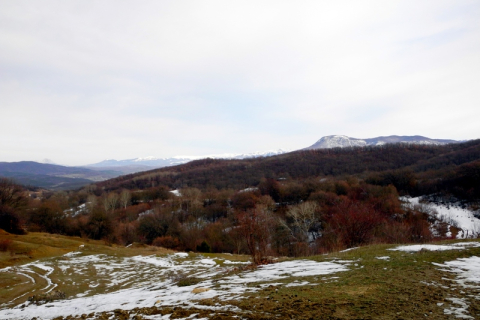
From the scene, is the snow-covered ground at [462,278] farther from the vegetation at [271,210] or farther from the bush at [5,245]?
the bush at [5,245]

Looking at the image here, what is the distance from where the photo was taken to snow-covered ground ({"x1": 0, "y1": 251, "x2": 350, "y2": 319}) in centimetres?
775

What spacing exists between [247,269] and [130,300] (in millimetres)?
4742

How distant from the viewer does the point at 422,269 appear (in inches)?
306

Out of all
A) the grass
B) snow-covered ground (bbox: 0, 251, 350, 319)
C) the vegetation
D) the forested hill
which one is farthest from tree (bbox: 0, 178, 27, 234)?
the forested hill

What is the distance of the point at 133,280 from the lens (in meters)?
18.5

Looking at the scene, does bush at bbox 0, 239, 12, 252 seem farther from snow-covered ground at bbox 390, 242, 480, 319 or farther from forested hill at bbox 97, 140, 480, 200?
forested hill at bbox 97, 140, 480, 200

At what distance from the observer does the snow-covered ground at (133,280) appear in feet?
25.4

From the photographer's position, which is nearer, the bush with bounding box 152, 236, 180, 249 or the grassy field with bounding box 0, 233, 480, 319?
the grassy field with bounding box 0, 233, 480, 319

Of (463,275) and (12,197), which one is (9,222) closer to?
(12,197)

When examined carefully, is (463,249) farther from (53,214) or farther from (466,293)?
(53,214)

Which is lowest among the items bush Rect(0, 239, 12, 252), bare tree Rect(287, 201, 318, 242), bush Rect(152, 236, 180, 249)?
bush Rect(152, 236, 180, 249)

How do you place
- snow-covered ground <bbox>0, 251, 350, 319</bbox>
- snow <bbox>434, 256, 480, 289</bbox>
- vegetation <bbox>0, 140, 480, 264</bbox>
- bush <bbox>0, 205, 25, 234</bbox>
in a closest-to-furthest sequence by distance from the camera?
snow <bbox>434, 256, 480, 289</bbox> < snow-covered ground <bbox>0, 251, 350, 319</bbox> < vegetation <bbox>0, 140, 480, 264</bbox> < bush <bbox>0, 205, 25, 234</bbox>

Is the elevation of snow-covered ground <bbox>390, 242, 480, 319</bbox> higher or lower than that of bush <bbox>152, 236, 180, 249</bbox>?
higher

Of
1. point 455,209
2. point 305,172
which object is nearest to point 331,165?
point 305,172
